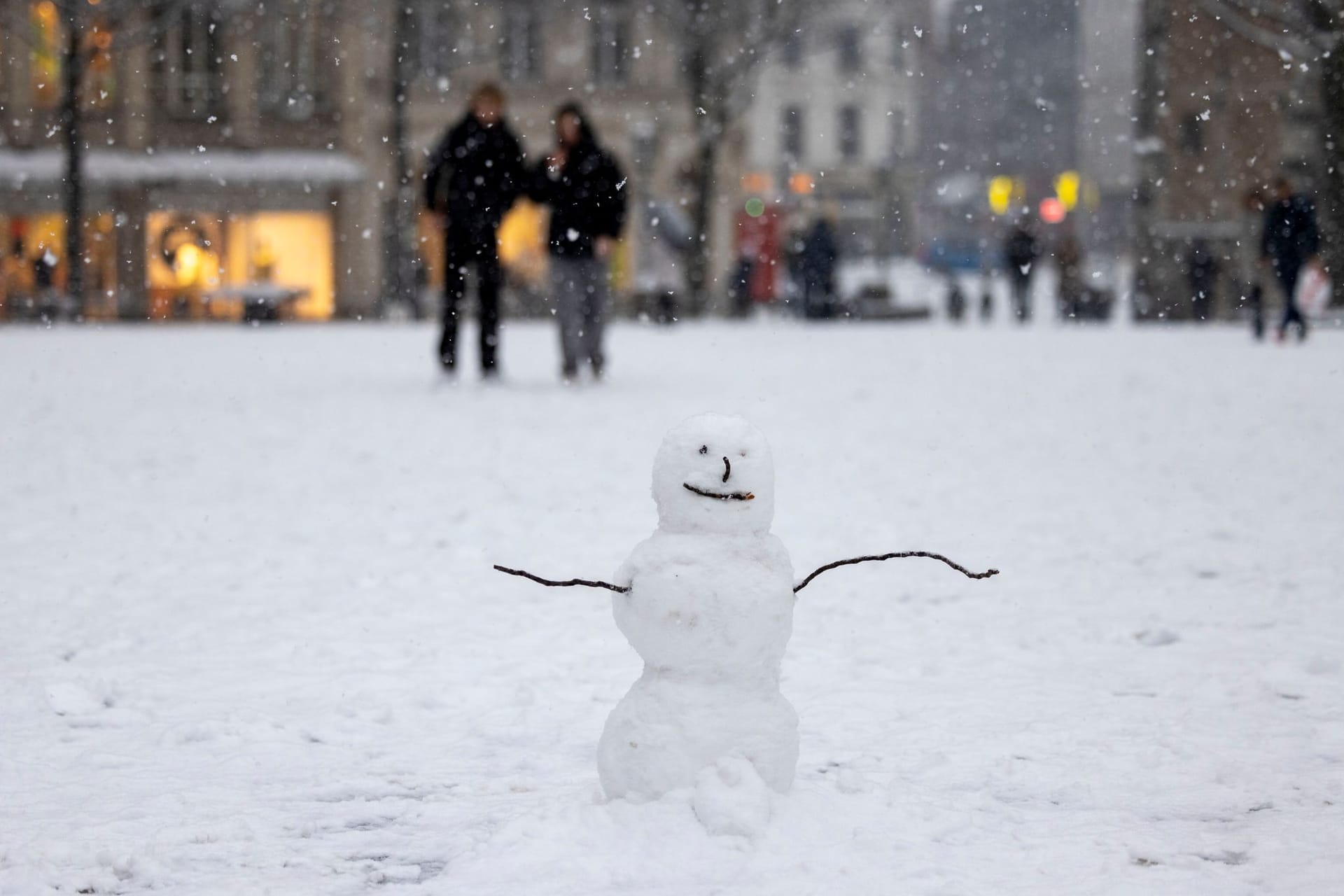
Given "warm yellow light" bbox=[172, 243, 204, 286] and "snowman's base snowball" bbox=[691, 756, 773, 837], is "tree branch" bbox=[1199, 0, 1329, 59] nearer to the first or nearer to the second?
"snowman's base snowball" bbox=[691, 756, 773, 837]

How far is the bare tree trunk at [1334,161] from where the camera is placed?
22.6 meters

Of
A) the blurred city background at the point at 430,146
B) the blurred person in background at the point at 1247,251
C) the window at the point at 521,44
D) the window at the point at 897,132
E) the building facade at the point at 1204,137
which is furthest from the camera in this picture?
the window at the point at 897,132

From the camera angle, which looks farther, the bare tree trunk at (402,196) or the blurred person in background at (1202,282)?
the bare tree trunk at (402,196)

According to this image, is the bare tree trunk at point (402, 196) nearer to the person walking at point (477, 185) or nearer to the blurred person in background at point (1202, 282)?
the blurred person in background at point (1202, 282)

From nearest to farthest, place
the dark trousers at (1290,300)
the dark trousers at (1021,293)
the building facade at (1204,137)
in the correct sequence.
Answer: the dark trousers at (1290,300)
the dark trousers at (1021,293)
the building facade at (1204,137)

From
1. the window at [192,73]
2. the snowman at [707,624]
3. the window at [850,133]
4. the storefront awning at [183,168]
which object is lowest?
the snowman at [707,624]

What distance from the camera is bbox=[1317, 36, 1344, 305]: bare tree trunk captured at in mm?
22578

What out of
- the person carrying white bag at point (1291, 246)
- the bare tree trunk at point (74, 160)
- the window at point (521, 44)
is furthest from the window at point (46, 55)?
the person carrying white bag at point (1291, 246)

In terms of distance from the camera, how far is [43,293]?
3189cm

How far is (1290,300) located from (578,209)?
382 inches

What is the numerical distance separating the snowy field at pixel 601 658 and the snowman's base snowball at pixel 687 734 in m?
0.08

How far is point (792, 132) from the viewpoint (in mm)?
70750

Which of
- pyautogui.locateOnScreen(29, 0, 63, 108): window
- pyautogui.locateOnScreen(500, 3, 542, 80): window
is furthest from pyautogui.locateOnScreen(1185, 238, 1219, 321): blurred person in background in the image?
pyautogui.locateOnScreen(29, 0, 63, 108): window

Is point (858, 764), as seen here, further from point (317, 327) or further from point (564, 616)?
point (317, 327)
